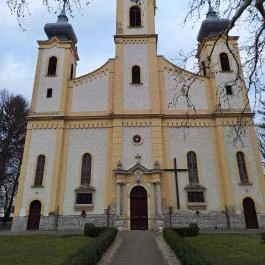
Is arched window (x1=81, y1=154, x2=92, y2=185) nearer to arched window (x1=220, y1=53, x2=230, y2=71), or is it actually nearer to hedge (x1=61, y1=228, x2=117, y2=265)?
hedge (x1=61, y1=228, x2=117, y2=265)

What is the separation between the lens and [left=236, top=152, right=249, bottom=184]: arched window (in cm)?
2098

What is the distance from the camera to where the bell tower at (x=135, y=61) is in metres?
23.2

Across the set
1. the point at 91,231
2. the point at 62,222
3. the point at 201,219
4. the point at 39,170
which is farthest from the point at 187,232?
the point at 39,170

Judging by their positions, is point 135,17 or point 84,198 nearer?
point 84,198

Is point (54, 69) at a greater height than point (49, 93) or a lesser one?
greater

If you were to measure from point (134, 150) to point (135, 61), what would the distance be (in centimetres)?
749

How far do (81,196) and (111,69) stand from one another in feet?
33.6

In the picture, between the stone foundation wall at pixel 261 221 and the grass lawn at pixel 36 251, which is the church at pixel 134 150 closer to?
the stone foundation wall at pixel 261 221

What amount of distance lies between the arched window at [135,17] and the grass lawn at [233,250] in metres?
18.9

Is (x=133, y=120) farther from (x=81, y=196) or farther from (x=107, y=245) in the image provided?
(x=107, y=245)

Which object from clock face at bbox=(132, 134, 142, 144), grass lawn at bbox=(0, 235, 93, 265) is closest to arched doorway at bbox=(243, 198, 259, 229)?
clock face at bbox=(132, 134, 142, 144)

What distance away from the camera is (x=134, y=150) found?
2180 centimetres

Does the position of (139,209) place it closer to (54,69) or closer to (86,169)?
(86,169)

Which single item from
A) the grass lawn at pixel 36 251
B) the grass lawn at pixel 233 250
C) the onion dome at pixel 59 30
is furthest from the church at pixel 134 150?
the grass lawn at pixel 233 250
